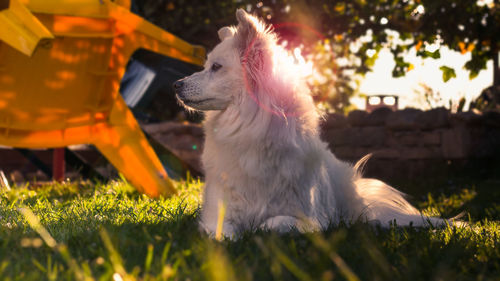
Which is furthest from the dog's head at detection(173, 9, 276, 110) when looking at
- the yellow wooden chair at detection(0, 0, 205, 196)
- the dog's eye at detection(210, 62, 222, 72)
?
the yellow wooden chair at detection(0, 0, 205, 196)

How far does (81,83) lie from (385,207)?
263 cm

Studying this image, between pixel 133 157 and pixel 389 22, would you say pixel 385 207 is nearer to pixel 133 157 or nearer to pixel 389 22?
pixel 133 157

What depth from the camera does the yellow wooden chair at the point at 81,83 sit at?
372cm

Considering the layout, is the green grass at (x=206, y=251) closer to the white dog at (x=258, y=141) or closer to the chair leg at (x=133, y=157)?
the white dog at (x=258, y=141)

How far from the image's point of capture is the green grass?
73.8 inches

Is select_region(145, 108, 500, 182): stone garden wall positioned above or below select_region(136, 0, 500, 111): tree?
below

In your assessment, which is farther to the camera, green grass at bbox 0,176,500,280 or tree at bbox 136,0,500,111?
tree at bbox 136,0,500,111

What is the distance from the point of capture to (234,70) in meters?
3.06

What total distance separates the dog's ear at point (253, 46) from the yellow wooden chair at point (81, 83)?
1.43 meters

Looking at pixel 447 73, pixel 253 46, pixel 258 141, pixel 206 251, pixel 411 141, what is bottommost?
pixel 411 141

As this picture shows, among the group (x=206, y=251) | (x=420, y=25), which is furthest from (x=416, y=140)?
(x=206, y=251)

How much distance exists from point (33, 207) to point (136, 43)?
1.67 meters

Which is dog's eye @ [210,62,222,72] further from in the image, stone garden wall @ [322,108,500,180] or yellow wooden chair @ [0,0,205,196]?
stone garden wall @ [322,108,500,180]

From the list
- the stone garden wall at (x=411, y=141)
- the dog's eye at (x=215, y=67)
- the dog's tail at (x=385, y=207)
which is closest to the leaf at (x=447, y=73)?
the dog's tail at (x=385, y=207)
